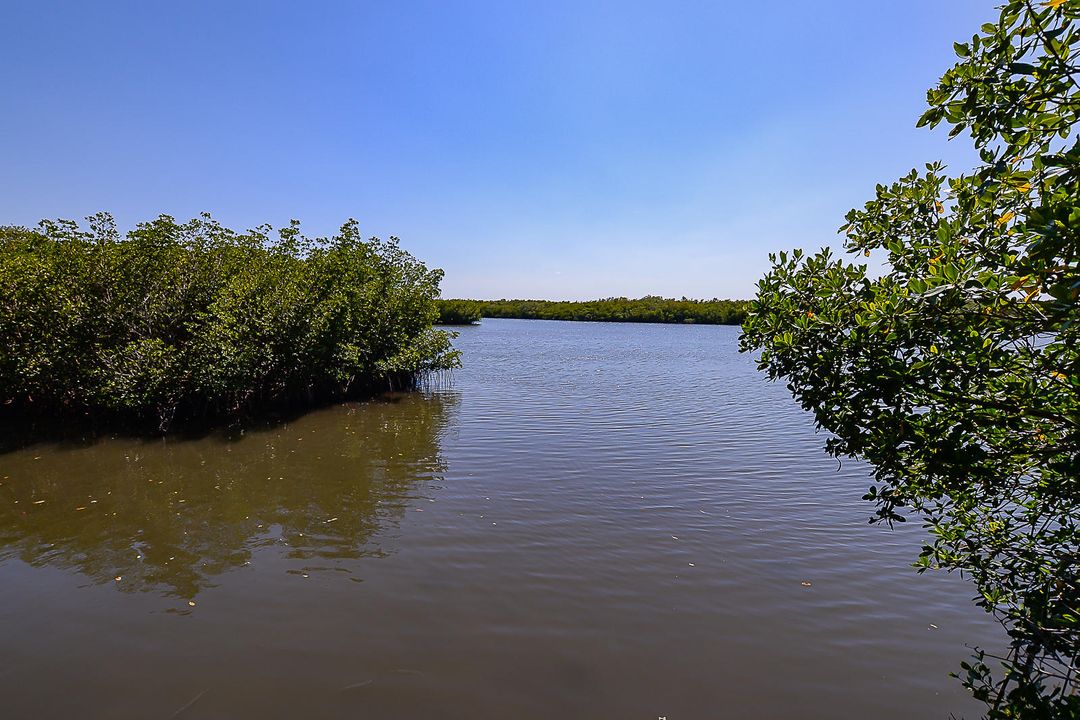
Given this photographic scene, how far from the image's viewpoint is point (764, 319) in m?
4.55

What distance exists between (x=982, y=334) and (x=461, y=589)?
5.93m

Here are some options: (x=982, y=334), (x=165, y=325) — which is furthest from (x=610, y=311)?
(x=982, y=334)

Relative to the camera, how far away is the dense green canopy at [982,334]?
9.04 ft

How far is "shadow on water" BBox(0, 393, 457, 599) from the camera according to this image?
756 centimetres

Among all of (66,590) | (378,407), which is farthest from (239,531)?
(378,407)

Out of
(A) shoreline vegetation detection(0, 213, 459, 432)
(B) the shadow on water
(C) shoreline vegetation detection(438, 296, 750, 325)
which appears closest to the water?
(B) the shadow on water

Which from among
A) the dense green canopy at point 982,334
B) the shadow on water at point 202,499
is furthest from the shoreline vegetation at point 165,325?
the dense green canopy at point 982,334

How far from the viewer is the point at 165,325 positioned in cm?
1460

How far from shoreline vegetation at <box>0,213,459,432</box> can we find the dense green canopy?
1464 centimetres

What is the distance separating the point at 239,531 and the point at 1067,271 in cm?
1000

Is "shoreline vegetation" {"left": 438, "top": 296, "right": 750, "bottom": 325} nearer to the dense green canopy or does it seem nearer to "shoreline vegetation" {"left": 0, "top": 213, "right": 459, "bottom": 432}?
"shoreline vegetation" {"left": 0, "top": 213, "right": 459, "bottom": 432}

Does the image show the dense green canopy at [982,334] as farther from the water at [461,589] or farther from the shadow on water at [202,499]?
the shadow on water at [202,499]

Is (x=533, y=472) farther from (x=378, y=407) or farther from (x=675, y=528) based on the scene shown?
(x=378, y=407)

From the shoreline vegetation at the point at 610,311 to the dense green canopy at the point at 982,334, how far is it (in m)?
83.4
